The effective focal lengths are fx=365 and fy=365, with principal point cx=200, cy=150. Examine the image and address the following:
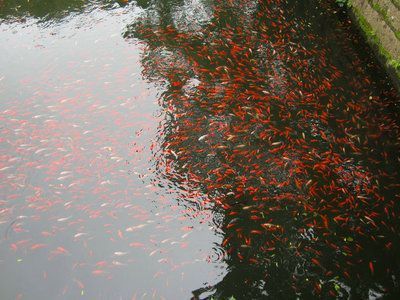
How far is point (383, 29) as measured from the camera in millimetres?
6434

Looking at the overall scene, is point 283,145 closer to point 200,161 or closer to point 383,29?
point 200,161

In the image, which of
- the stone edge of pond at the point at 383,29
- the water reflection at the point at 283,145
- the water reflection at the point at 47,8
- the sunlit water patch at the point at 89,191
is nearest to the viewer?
the water reflection at the point at 283,145

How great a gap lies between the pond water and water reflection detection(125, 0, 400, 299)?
0.02 meters

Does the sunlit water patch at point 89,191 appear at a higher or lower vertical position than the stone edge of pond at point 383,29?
lower

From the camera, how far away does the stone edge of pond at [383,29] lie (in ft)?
19.7

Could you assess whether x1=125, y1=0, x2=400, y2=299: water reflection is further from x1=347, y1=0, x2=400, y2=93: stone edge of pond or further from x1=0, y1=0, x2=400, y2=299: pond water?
x1=347, y1=0, x2=400, y2=93: stone edge of pond

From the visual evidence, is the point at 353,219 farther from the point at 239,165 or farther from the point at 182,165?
the point at 182,165

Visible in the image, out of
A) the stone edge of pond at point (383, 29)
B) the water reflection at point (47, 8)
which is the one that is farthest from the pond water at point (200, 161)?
the water reflection at point (47, 8)

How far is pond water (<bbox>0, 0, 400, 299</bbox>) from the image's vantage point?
13.5 feet

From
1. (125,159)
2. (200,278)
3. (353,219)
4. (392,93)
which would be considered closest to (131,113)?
(125,159)

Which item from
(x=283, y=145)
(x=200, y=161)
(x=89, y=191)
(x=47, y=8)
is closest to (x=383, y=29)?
(x=283, y=145)

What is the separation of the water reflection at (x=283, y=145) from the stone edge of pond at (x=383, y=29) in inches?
9.6

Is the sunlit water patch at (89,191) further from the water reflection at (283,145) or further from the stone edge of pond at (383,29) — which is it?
the stone edge of pond at (383,29)

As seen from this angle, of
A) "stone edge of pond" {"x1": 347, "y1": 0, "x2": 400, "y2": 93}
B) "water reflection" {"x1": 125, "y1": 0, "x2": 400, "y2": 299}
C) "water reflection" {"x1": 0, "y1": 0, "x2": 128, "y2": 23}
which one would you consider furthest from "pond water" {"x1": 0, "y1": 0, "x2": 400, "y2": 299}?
"water reflection" {"x1": 0, "y1": 0, "x2": 128, "y2": 23}
